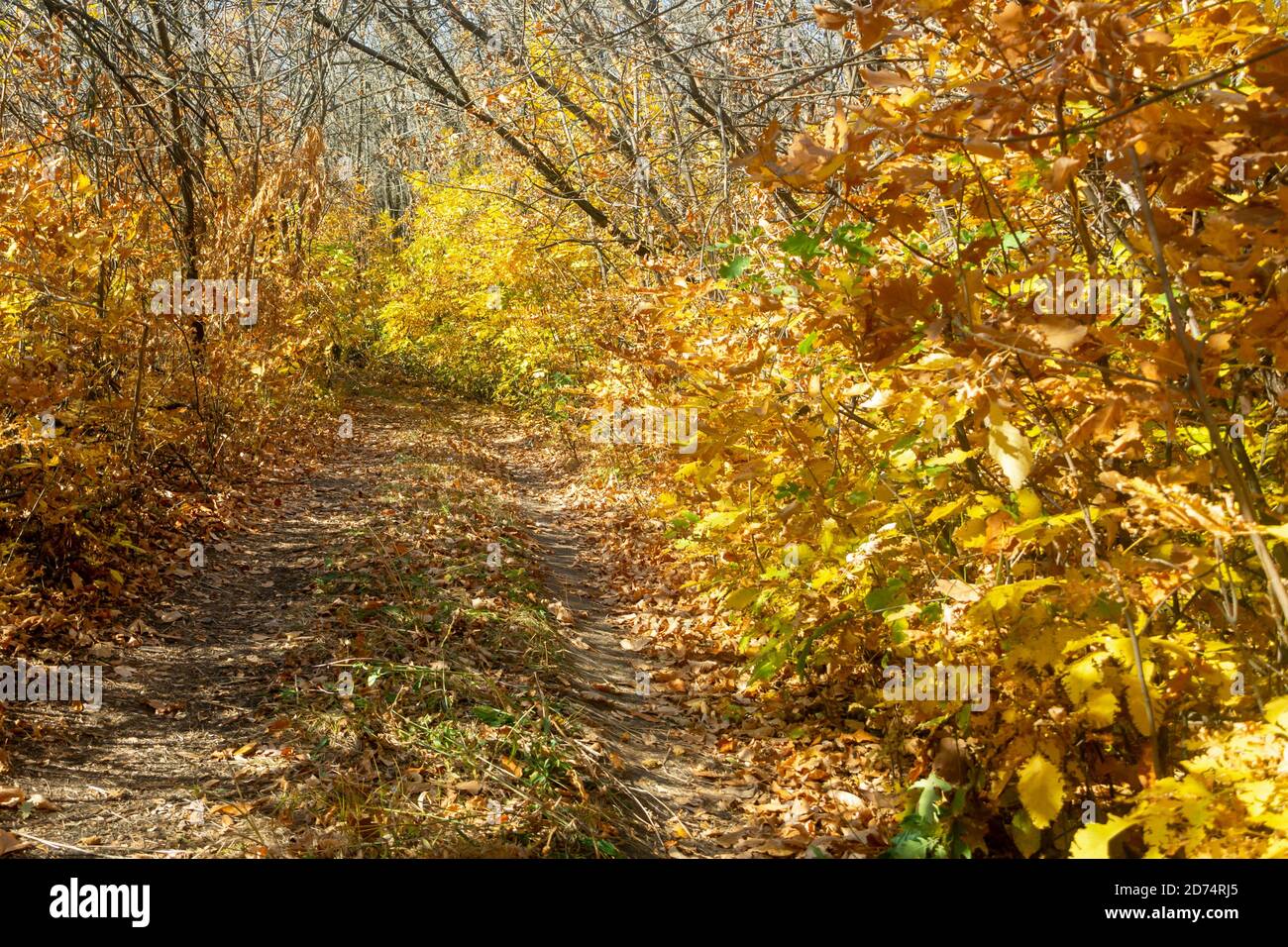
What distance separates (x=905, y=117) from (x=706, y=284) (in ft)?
7.14

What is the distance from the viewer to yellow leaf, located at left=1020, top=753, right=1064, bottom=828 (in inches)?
97.8

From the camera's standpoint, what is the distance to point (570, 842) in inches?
139

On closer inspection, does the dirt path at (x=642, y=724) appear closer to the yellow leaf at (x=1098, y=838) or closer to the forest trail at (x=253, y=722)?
the forest trail at (x=253, y=722)

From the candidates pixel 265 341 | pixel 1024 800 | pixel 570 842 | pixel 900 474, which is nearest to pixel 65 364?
pixel 265 341

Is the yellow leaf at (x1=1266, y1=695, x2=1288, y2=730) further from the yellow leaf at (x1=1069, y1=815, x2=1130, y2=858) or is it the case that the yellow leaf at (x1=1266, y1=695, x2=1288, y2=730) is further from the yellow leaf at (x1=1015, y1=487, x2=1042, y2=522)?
the yellow leaf at (x1=1015, y1=487, x2=1042, y2=522)

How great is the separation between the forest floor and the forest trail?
0.01 meters

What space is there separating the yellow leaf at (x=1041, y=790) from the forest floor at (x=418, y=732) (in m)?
1.37

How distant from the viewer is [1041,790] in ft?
8.31

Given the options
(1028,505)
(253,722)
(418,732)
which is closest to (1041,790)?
(1028,505)

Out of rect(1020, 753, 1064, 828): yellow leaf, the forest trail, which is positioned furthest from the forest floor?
rect(1020, 753, 1064, 828): yellow leaf

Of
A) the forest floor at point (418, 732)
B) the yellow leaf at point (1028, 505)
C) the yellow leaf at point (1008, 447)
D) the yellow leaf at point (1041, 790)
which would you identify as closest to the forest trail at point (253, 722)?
the forest floor at point (418, 732)

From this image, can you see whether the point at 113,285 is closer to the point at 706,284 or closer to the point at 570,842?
the point at 706,284

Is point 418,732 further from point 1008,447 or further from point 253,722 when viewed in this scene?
point 1008,447

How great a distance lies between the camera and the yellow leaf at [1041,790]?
2484 mm
